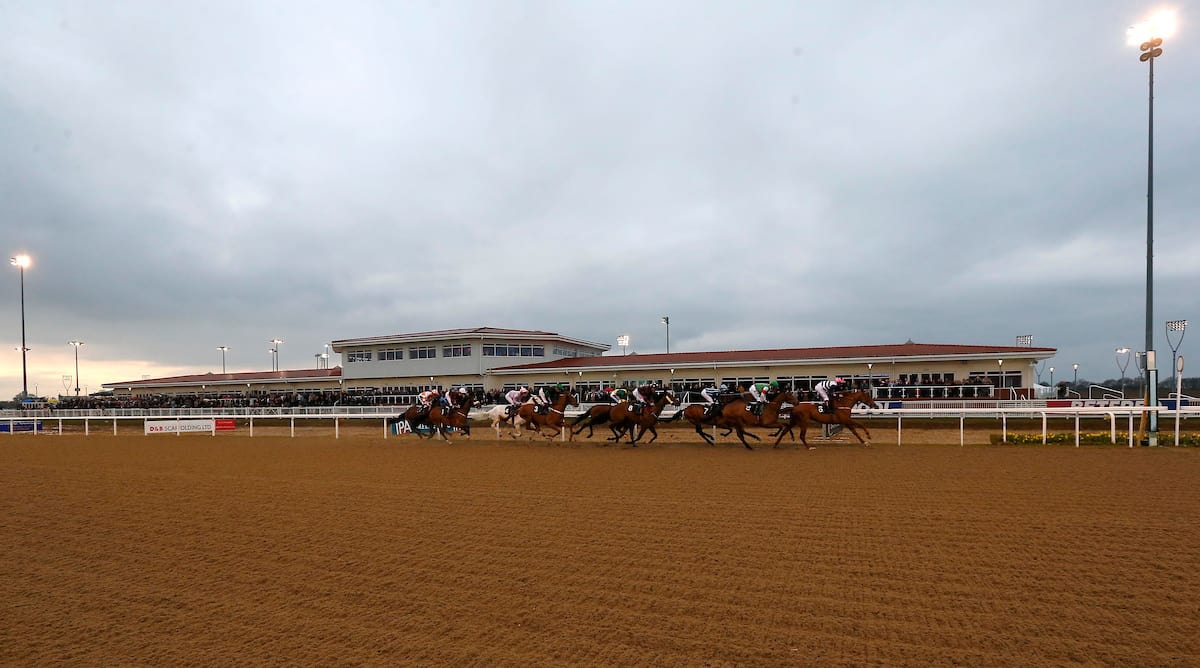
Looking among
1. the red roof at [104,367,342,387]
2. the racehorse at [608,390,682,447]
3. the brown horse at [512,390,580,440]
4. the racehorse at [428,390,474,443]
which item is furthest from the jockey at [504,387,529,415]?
the red roof at [104,367,342,387]

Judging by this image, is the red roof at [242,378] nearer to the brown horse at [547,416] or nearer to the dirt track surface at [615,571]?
the brown horse at [547,416]

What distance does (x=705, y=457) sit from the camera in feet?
40.1

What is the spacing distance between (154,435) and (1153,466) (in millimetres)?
27295

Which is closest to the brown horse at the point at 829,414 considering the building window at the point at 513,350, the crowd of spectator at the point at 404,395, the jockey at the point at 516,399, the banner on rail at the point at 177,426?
the crowd of spectator at the point at 404,395

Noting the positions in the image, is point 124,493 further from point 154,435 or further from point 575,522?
point 154,435

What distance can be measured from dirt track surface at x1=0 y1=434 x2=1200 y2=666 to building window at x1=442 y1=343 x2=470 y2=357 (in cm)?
2649

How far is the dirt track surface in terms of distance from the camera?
3270 millimetres

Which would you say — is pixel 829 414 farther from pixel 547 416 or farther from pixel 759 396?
pixel 547 416

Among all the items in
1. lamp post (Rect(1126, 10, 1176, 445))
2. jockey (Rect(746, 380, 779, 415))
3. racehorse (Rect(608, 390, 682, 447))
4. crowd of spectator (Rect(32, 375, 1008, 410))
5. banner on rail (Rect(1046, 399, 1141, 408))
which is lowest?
crowd of spectator (Rect(32, 375, 1008, 410))

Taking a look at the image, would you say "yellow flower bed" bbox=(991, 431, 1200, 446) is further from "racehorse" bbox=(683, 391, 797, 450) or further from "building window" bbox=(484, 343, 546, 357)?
"building window" bbox=(484, 343, 546, 357)

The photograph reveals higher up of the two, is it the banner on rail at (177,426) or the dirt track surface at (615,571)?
the dirt track surface at (615,571)

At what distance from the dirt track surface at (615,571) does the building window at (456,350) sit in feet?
86.9

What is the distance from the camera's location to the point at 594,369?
104 feet

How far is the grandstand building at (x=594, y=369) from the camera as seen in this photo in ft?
81.6
